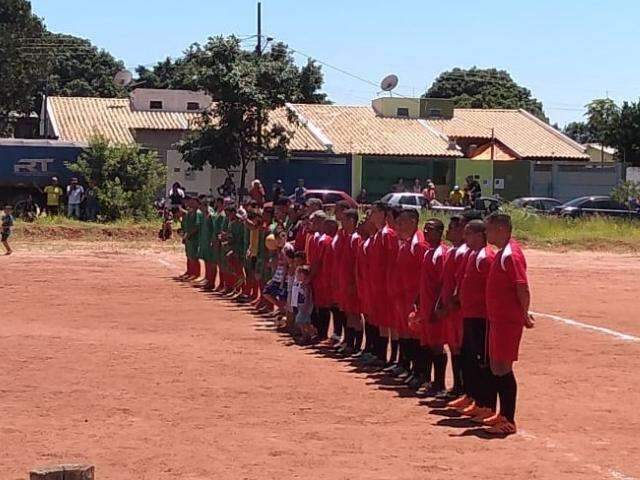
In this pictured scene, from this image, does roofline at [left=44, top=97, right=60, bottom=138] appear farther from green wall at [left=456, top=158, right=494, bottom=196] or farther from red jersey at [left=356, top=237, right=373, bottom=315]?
red jersey at [left=356, top=237, right=373, bottom=315]

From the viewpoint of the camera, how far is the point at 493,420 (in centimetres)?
977

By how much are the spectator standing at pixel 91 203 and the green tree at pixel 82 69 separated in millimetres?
43519

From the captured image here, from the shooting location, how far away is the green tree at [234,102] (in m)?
45.8

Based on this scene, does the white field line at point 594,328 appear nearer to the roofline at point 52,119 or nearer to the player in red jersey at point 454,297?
the player in red jersey at point 454,297

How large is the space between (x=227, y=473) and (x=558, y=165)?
52.7m

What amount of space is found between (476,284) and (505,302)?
65 centimetres

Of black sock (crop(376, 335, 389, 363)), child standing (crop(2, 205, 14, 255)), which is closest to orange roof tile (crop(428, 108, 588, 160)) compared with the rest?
child standing (crop(2, 205, 14, 255))

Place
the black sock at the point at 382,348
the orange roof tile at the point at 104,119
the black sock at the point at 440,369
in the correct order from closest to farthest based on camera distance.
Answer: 1. the black sock at the point at 440,369
2. the black sock at the point at 382,348
3. the orange roof tile at the point at 104,119

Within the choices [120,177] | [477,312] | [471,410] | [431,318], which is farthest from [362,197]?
[477,312]

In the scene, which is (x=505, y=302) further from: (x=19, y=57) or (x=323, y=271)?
(x=19, y=57)

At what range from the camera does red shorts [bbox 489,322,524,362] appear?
31.2 feet

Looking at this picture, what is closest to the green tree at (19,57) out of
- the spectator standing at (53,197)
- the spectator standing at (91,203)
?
the spectator standing at (53,197)

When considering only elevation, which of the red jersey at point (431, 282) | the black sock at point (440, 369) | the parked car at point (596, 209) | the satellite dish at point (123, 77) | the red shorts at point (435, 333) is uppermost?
the satellite dish at point (123, 77)

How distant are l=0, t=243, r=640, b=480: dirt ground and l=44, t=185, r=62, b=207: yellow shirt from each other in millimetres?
21714
